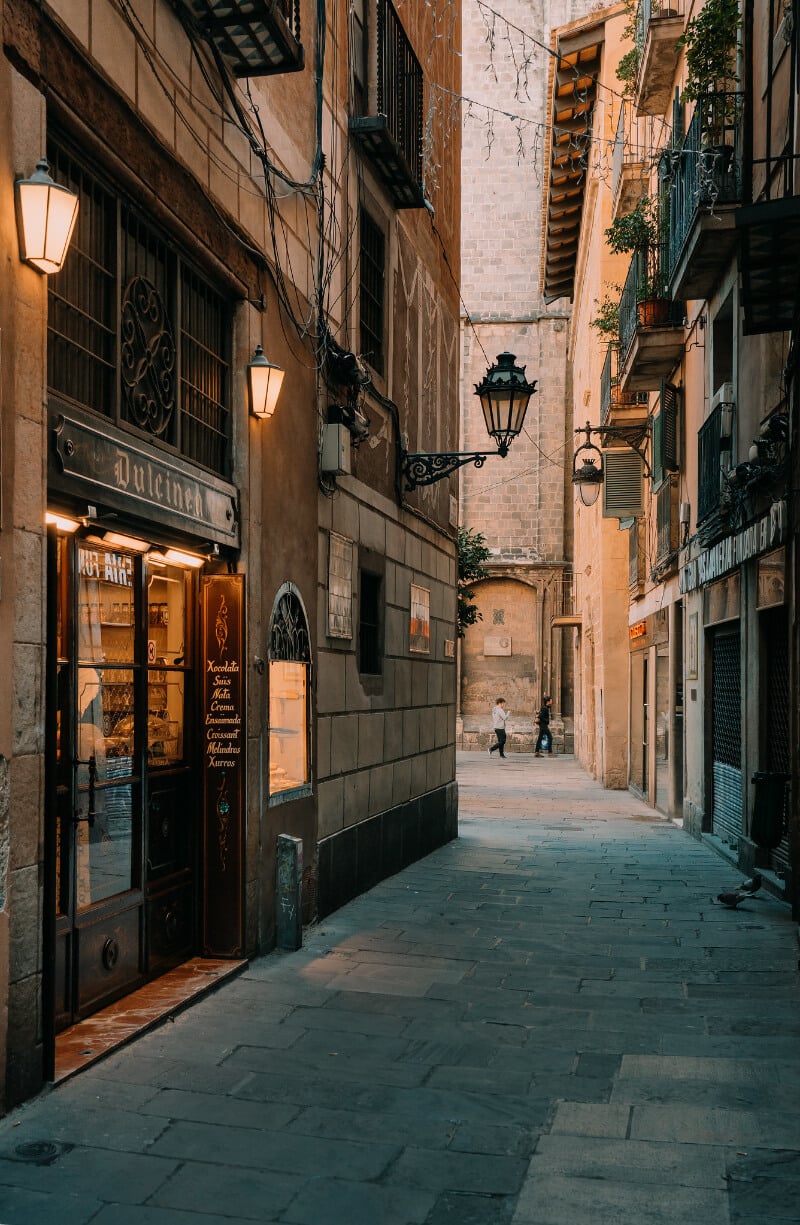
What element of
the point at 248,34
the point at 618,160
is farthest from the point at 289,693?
the point at 618,160

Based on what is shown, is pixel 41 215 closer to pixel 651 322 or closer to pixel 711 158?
pixel 711 158

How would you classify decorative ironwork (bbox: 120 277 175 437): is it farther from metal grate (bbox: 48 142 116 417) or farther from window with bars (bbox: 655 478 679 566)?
window with bars (bbox: 655 478 679 566)

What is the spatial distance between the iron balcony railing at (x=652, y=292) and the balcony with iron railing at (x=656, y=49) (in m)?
2.38

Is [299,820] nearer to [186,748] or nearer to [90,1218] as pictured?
[186,748]

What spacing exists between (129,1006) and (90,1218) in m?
2.41

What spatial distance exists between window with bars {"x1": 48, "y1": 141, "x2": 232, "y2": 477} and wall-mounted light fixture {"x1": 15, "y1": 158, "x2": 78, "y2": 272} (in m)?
0.64

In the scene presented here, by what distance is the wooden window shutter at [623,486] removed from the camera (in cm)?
2156

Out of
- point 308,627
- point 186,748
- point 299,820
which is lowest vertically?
point 299,820

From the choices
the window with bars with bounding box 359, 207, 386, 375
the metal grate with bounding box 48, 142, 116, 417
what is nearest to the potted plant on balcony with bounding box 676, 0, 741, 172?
the window with bars with bounding box 359, 207, 386, 375

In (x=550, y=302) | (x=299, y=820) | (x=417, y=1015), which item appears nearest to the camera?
(x=417, y=1015)

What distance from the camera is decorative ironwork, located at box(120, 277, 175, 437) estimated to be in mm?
6402

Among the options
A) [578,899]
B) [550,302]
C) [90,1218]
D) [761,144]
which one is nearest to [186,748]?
[90,1218]

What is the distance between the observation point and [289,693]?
8.81 meters

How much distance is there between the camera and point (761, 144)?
11.5 meters
